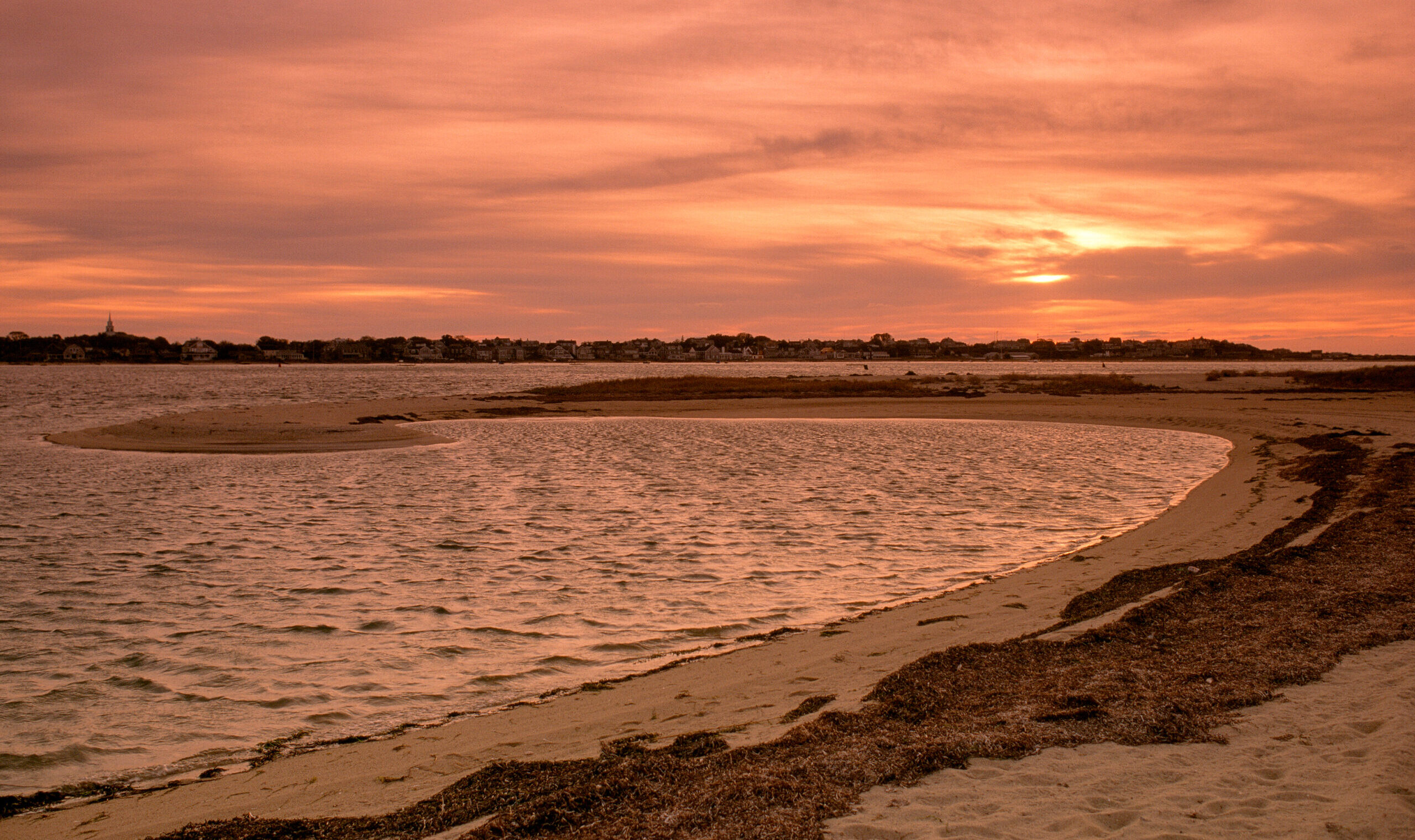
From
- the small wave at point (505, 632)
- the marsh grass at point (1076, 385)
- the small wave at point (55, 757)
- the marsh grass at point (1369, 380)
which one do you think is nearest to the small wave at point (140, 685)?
the small wave at point (55, 757)

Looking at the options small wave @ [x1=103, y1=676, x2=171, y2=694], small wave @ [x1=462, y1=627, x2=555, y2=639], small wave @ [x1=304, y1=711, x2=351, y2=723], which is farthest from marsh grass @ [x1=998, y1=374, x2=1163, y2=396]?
small wave @ [x1=103, y1=676, x2=171, y2=694]

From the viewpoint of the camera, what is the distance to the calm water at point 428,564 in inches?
348

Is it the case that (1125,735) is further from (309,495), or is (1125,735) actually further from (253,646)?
(309,495)

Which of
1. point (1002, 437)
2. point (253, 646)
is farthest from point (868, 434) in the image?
point (253, 646)

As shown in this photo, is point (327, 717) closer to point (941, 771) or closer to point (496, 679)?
point (496, 679)

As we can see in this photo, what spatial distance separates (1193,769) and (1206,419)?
4356 cm

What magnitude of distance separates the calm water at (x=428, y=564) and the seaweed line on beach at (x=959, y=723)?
2.58m

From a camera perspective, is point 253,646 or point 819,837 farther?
point 253,646

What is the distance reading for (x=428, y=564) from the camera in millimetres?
14984

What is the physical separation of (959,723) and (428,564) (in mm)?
10462

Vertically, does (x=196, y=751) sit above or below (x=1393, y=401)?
below

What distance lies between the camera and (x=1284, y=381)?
72812 mm

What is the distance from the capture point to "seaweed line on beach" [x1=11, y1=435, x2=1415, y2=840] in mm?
5586

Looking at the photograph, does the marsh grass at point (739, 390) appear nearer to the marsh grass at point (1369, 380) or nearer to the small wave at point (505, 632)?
the marsh grass at point (1369, 380)
